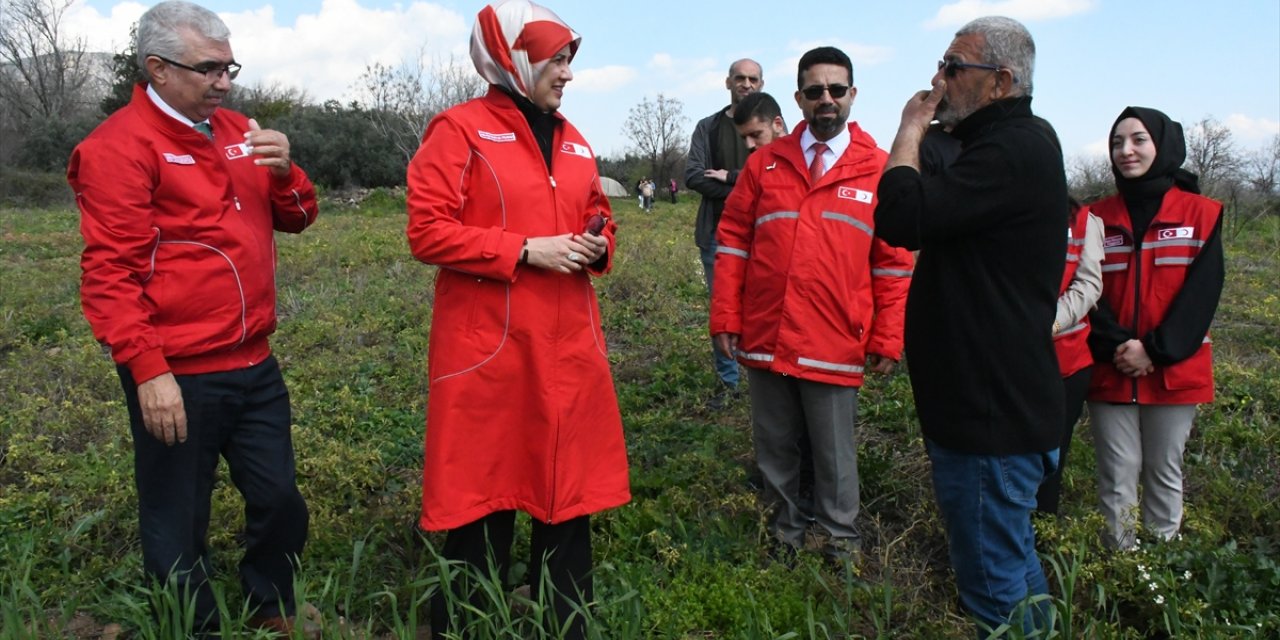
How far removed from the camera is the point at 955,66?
252 cm

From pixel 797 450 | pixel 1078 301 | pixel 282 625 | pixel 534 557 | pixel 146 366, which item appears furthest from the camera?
pixel 797 450

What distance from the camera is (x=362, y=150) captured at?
1188 inches

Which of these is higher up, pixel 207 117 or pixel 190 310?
pixel 207 117

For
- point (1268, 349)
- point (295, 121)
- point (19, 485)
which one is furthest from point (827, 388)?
point (295, 121)

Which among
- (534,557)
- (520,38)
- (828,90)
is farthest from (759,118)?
(534,557)

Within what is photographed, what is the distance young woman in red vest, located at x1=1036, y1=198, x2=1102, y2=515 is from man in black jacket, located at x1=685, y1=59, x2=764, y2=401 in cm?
215

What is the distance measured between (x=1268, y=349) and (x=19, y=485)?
765 centimetres

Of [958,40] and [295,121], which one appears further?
[295,121]

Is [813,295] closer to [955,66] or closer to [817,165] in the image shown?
[817,165]

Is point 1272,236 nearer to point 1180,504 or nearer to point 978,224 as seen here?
point 1180,504

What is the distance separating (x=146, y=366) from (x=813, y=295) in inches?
90.7

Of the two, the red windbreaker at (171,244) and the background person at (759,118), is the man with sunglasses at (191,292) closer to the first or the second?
the red windbreaker at (171,244)

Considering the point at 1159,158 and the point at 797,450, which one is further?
the point at 797,450

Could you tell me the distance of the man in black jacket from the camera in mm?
5430
